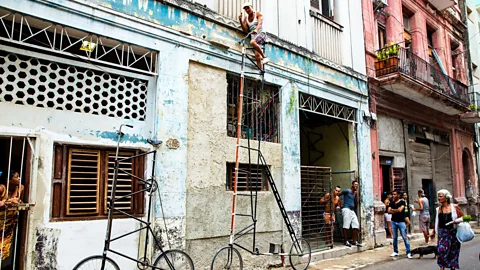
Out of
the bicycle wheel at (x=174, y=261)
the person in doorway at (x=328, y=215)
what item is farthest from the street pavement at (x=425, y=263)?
the bicycle wheel at (x=174, y=261)

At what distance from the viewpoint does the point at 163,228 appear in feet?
19.3

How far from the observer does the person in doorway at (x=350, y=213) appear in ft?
31.4

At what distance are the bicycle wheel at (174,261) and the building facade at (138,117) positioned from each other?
0.27m

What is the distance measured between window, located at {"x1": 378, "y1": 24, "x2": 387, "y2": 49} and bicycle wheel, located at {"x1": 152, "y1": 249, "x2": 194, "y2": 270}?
1018 centimetres

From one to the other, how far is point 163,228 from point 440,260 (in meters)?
4.89

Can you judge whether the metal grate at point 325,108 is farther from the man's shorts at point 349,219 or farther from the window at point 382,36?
the window at point 382,36

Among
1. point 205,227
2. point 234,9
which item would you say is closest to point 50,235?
point 205,227

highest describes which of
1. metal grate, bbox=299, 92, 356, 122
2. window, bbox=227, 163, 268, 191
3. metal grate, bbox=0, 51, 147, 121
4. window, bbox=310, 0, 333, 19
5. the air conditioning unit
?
the air conditioning unit

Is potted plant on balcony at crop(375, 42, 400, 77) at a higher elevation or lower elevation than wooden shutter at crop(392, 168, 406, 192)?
higher

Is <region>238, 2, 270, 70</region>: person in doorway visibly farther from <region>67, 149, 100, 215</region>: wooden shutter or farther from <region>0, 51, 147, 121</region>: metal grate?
<region>67, 149, 100, 215</region>: wooden shutter

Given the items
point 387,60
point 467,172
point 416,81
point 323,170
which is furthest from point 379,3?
point 467,172

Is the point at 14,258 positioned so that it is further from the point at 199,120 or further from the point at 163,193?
the point at 199,120

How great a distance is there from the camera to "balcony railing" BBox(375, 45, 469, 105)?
37.0ft

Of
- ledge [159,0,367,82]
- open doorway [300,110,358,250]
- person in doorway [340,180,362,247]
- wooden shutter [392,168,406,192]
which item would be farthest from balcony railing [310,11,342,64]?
wooden shutter [392,168,406,192]
